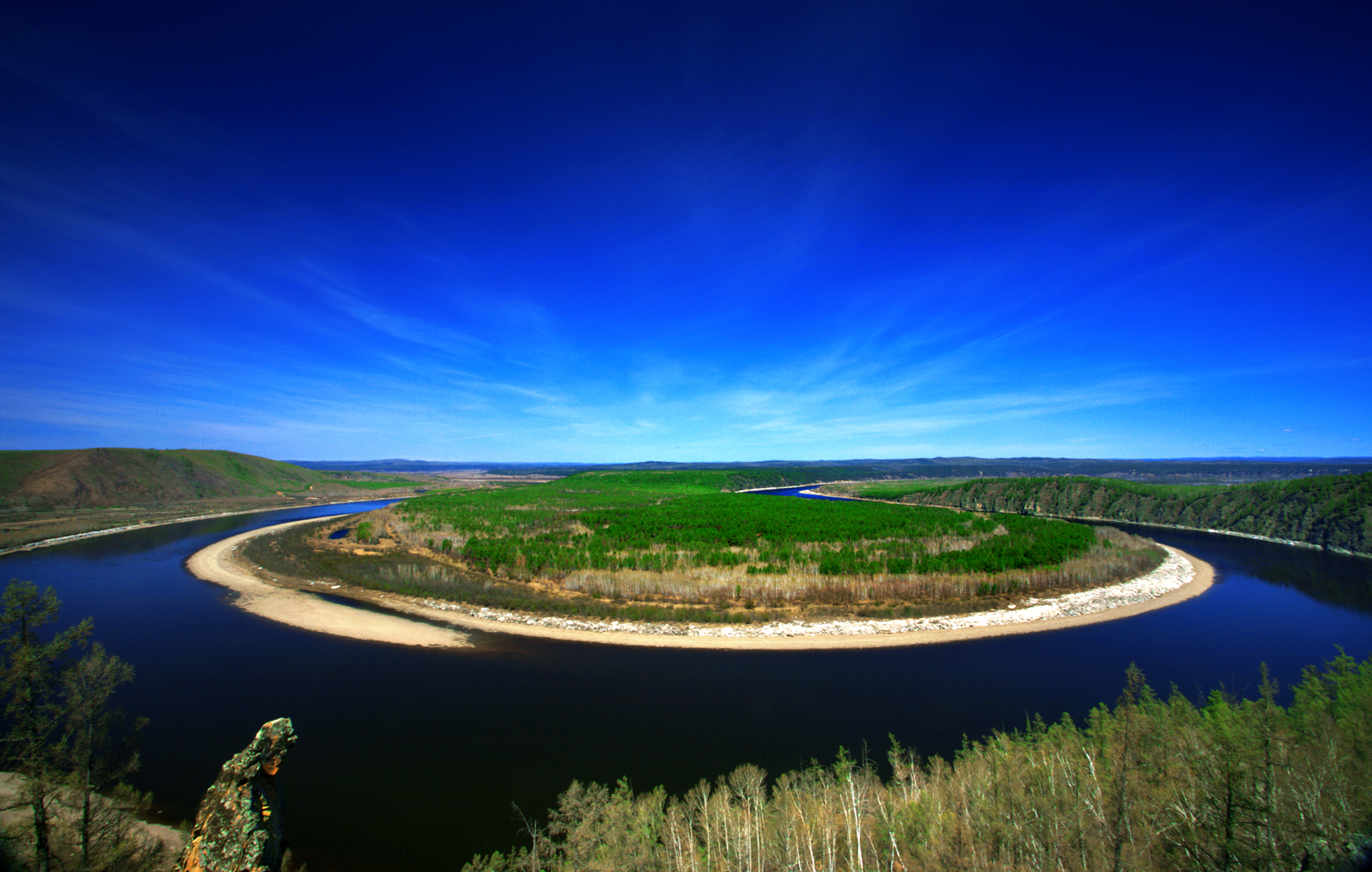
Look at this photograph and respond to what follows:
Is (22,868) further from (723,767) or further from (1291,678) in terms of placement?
(1291,678)

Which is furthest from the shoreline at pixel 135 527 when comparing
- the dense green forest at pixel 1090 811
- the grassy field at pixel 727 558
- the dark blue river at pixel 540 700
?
the dense green forest at pixel 1090 811

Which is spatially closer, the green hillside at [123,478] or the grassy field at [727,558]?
the grassy field at [727,558]

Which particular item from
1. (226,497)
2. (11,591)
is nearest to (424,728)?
(11,591)

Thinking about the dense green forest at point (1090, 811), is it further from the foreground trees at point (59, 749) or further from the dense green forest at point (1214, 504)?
the dense green forest at point (1214, 504)

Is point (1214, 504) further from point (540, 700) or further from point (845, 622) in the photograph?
point (540, 700)

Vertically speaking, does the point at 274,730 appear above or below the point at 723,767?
above

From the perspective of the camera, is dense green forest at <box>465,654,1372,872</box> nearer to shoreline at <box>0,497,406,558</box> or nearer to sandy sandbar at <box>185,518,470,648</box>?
sandy sandbar at <box>185,518,470,648</box>

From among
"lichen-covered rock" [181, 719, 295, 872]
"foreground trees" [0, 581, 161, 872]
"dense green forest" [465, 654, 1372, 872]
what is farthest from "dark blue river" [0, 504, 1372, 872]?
"lichen-covered rock" [181, 719, 295, 872]
